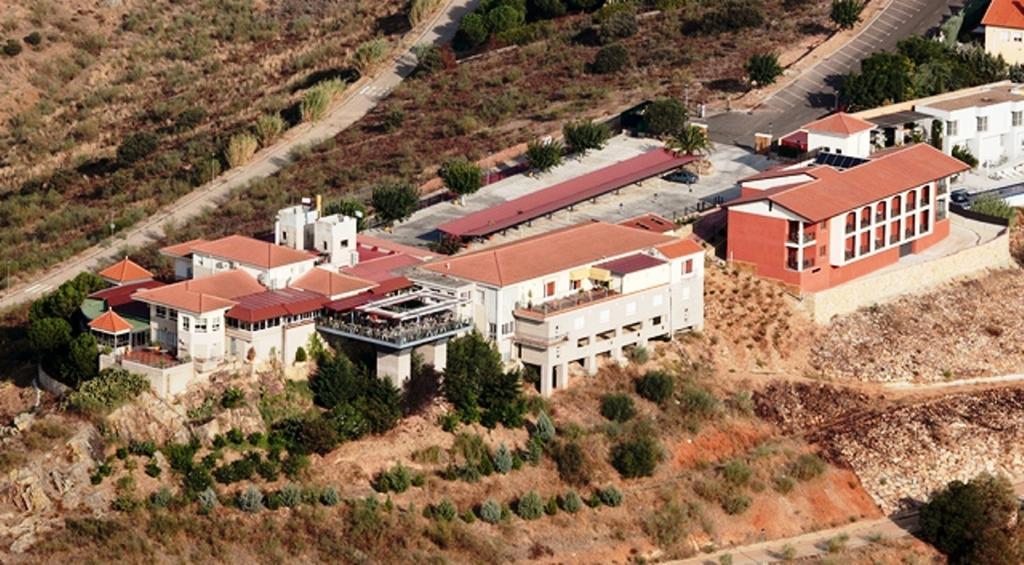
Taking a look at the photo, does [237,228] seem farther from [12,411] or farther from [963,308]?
[963,308]

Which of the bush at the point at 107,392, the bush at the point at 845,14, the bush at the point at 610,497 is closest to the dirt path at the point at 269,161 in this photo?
the bush at the point at 107,392

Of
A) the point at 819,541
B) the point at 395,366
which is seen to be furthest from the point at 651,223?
the point at 819,541

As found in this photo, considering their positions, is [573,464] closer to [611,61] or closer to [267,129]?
[267,129]

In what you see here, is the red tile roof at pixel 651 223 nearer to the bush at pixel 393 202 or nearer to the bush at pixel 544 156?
the bush at pixel 393 202

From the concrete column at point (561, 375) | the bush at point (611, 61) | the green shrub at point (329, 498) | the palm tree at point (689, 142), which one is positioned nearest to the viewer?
the green shrub at point (329, 498)

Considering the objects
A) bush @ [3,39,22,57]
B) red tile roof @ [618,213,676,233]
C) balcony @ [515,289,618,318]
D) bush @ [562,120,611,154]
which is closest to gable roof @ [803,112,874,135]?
bush @ [562,120,611,154]

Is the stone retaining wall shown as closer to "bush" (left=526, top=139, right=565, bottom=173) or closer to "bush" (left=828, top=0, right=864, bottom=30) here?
"bush" (left=526, top=139, right=565, bottom=173)
